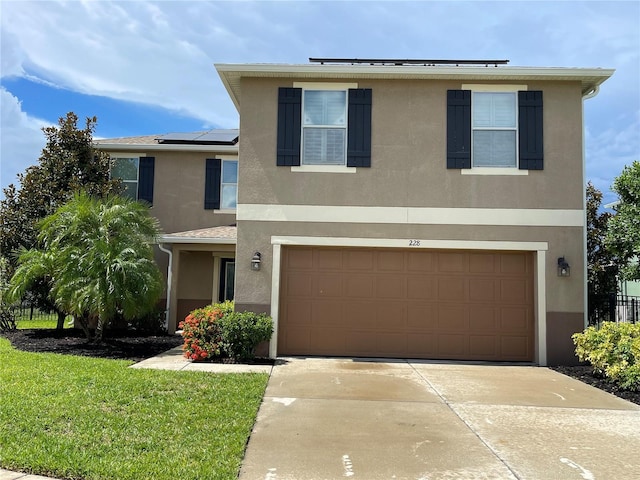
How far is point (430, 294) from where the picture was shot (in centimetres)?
1098

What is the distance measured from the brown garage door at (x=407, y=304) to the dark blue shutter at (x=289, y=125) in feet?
6.39

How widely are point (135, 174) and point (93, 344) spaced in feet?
20.4

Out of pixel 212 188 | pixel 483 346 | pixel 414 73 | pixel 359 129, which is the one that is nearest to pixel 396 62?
pixel 414 73

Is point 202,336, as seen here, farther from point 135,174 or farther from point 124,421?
point 135,174

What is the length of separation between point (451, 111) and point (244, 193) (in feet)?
15.4

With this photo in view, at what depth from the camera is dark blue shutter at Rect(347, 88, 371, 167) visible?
10867 mm

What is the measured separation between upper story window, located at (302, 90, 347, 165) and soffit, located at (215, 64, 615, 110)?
16.2 inches

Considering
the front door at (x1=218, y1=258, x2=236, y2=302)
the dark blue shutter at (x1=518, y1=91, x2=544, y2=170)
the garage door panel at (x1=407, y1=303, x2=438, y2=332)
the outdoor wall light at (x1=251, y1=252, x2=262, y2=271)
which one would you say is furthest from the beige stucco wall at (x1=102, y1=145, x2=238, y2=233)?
the dark blue shutter at (x1=518, y1=91, x2=544, y2=170)

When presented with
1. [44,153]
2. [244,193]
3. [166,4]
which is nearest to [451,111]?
[244,193]

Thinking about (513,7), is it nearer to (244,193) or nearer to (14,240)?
(244,193)

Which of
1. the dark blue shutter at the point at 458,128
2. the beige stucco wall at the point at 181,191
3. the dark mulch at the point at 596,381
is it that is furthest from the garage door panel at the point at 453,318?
the beige stucco wall at the point at 181,191

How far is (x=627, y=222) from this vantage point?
9.91m

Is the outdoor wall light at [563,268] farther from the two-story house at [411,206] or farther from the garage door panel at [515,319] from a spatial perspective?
the garage door panel at [515,319]

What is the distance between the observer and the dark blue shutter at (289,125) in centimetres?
1089
